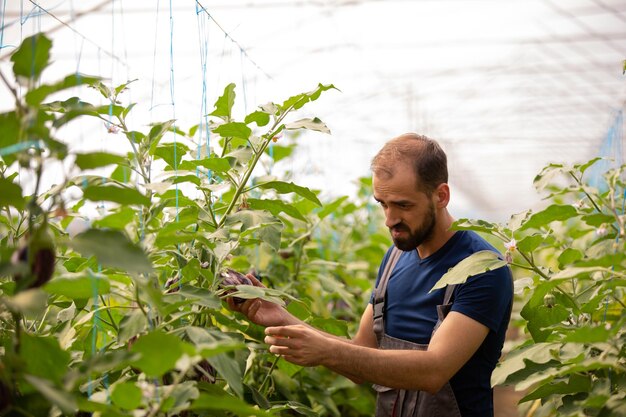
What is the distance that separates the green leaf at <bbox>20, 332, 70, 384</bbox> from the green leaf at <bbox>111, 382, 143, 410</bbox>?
0.10 metres

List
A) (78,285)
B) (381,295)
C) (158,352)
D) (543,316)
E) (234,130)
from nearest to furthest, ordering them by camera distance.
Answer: (158,352) < (78,285) < (234,130) < (543,316) < (381,295)

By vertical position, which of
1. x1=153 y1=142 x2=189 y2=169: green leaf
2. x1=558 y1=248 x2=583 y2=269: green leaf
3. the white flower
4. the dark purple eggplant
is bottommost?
the dark purple eggplant

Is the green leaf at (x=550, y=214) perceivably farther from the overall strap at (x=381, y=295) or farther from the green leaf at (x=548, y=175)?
the overall strap at (x=381, y=295)

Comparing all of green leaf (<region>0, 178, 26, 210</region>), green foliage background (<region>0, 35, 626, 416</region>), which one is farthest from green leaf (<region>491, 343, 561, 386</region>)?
green leaf (<region>0, 178, 26, 210</region>)

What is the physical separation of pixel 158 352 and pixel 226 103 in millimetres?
1012

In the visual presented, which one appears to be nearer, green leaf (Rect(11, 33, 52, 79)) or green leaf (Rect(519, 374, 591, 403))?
green leaf (Rect(11, 33, 52, 79))

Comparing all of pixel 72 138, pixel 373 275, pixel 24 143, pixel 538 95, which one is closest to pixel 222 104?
pixel 24 143

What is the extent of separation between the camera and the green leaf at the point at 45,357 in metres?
1.14

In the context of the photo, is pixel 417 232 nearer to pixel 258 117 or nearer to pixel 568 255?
pixel 568 255

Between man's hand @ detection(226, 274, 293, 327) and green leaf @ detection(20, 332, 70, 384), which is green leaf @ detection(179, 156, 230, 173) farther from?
green leaf @ detection(20, 332, 70, 384)

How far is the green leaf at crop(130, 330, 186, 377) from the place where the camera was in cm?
106

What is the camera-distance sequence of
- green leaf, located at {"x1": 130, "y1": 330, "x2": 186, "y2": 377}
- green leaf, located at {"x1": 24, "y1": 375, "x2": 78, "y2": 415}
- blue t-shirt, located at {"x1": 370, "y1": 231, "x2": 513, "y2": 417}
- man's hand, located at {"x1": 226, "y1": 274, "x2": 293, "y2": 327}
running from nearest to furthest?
green leaf, located at {"x1": 24, "y1": 375, "x2": 78, "y2": 415} < green leaf, located at {"x1": 130, "y1": 330, "x2": 186, "y2": 377} < man's hand, located at {"x1": 226, "y1": 274, "x2": 293, "y2": 327} < blue t-shirt, located at {"x1": 370, "y1": 231, "x2": 513, "y2": 417}

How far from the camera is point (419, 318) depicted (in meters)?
2.31

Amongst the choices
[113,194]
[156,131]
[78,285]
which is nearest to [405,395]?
[156,131]
